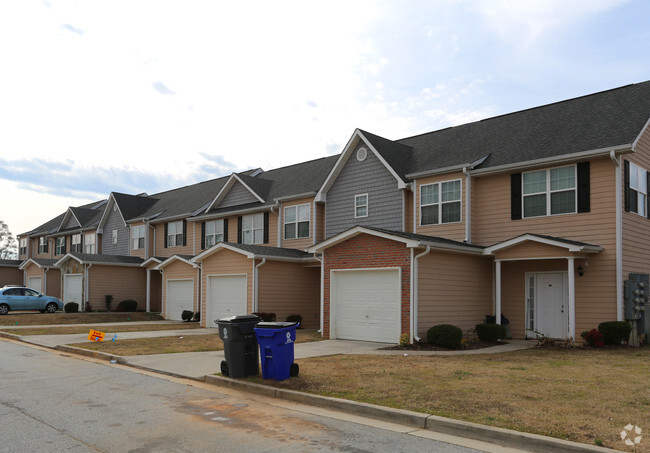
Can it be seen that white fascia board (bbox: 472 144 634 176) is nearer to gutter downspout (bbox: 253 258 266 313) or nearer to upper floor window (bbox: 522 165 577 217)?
upper floor window (bbox: 522 165 577 217)

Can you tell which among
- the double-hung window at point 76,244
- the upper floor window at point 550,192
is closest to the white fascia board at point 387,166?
the upper floor window at point 550,192

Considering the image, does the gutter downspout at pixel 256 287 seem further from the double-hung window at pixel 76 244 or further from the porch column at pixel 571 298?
the double-hung window at pixel 76 244

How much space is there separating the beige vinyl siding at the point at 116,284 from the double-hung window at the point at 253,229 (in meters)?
10.3

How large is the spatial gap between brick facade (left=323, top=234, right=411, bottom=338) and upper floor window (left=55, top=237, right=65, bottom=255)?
1389 inches

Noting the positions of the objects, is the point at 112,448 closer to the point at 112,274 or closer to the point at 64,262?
the point at 112,274

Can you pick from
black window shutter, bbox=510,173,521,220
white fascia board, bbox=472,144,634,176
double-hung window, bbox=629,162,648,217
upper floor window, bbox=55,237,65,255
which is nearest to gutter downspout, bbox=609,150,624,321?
white fascia board, bbox=472,144,634,176

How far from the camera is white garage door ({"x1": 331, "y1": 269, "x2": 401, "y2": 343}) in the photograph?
1769cm

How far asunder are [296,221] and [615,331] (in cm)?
1501

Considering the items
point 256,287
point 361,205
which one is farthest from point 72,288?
point 361,205

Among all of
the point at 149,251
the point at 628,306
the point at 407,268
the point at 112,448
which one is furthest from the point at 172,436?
the point at 149,251

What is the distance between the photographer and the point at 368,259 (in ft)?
60.1

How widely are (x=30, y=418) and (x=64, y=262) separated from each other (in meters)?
31.4

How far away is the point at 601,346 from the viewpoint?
16.1 m

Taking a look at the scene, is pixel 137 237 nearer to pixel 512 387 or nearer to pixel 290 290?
pixel 290 290
